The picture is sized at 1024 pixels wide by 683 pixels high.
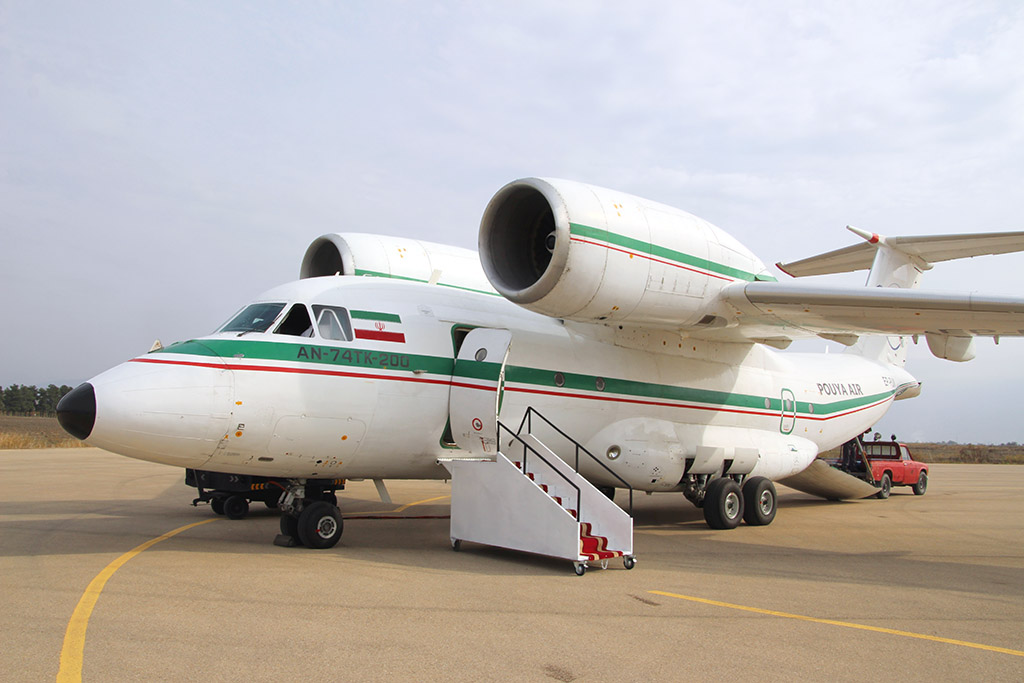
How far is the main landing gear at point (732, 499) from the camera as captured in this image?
12.4 meters

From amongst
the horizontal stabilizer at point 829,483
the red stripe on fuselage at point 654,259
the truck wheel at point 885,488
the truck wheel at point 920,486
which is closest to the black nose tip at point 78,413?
the red stripe on fuselage at point 654,259

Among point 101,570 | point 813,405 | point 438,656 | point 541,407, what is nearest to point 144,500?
point 101,570

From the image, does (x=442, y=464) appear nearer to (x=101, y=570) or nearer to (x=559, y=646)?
(x=101, y=570)

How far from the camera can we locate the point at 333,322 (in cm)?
920

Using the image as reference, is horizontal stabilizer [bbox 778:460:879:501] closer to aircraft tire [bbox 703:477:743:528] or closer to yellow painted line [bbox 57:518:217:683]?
aircraft tire [bbox 703:477:743:528]

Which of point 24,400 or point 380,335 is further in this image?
point 24,400

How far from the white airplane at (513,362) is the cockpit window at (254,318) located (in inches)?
1.1

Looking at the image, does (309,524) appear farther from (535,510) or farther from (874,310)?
(874,310)

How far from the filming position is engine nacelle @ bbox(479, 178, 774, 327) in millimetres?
9055

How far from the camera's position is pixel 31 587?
669cm

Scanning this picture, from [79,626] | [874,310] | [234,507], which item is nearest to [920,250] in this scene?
[874,310]

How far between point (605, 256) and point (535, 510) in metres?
3.26

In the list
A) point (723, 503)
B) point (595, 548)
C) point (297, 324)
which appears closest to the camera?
point (595, 548)

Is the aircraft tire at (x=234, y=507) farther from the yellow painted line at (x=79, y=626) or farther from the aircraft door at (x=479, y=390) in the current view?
the aircraft door at (x=479, y=390)
